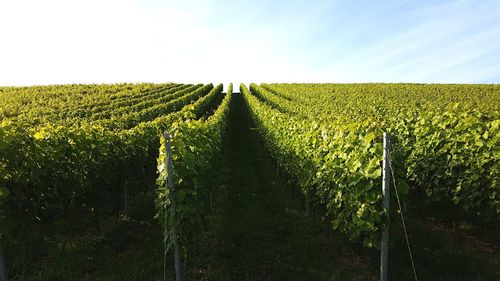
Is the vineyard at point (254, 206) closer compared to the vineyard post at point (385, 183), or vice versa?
the vineyard post at point (385, 183)

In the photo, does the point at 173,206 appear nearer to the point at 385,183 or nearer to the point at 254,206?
the point at 385,183

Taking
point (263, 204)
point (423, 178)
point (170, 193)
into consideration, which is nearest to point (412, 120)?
point (423, 178)

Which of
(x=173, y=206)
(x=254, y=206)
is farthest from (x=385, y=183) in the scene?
(x=254, y=206)

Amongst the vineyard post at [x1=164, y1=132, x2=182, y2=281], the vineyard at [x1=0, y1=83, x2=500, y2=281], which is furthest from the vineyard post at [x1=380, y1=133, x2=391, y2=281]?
the vineyard post at [x1=164, y1=132, x2=182, y2=281]

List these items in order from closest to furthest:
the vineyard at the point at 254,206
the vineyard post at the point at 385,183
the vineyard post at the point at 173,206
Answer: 1. the vineyard post at the point at 385,183
2. the vineyard post at the point at 173,206
3. the vineyard at the point at 254,206

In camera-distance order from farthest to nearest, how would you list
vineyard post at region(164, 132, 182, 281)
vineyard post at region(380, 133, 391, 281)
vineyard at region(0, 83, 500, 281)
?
vineyard at region(0, 83, 500, 281) → vineyard post at region(164, 132, 182, 281) → vineyard post at region(380, 133, 391, 281)

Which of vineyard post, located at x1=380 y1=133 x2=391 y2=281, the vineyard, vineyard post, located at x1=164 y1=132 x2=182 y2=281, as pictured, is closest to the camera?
vineyard post, located at x1=380 y1=133 x2=391 y2=281

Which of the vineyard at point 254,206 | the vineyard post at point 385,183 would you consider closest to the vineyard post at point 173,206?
the vineyard at point 254,206

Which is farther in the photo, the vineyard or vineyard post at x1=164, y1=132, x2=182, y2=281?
the vineyard

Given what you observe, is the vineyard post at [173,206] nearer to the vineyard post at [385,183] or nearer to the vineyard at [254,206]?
the vineyard at [254,206]

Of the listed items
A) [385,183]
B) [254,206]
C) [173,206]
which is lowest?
[254,206]

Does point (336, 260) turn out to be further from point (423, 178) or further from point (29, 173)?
point (29, 173)

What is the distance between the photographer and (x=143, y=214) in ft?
34.5

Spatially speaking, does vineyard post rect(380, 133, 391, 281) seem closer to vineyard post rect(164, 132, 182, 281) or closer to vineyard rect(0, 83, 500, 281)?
vineyard rect(0, 83, 500, 281)
